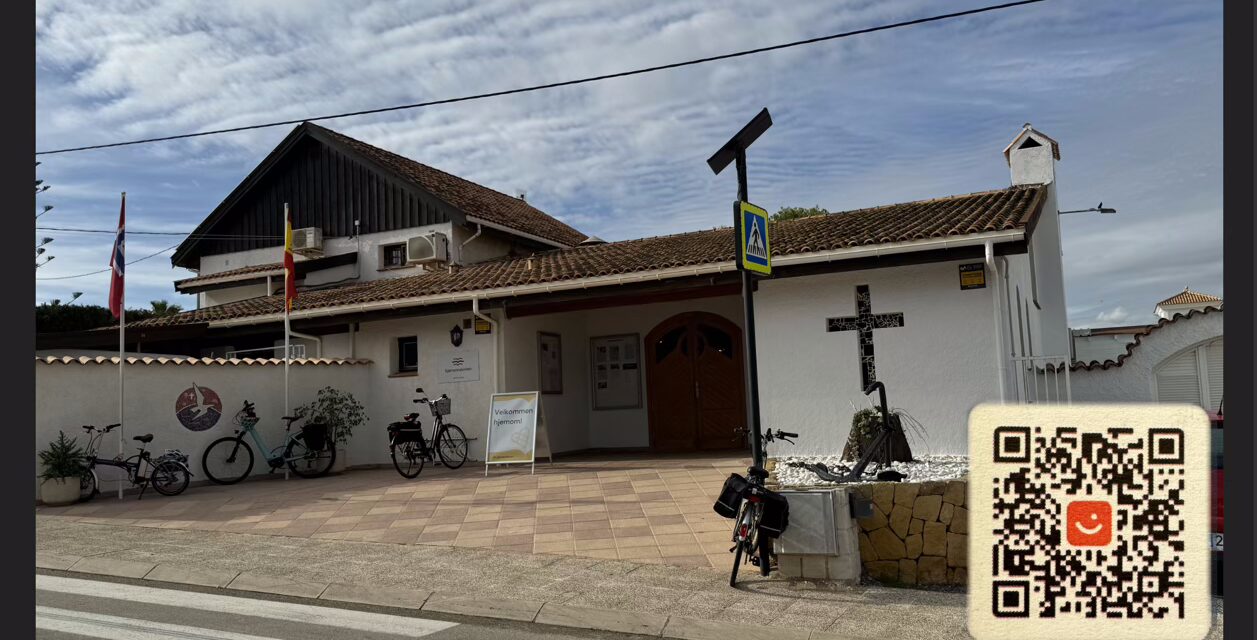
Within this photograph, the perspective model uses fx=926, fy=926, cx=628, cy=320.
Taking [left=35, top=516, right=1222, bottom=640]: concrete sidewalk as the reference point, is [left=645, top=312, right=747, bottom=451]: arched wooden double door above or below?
above

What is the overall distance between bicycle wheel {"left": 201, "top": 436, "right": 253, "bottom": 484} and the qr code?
38.2 ft

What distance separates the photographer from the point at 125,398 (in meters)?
12.0

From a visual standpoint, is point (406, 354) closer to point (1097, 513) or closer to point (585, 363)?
point (585, 363)

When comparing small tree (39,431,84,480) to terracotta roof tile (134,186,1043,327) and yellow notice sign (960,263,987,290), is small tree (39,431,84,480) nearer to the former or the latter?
terracotta roof tile (134,186,1043,327)

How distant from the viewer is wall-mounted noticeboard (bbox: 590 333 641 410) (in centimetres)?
1617

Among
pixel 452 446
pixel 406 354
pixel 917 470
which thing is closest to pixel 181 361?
pixel 406 354

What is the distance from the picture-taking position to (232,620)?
5.89 meters

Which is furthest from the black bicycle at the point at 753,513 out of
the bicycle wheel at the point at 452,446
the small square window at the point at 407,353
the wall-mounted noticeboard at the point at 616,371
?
the small square window at the point at 407,353

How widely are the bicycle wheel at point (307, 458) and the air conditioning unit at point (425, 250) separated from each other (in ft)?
18.6

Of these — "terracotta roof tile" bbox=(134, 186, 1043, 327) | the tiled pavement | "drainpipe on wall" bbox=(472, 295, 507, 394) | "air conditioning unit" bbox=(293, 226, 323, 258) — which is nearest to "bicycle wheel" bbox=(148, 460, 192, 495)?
the tiled pavement

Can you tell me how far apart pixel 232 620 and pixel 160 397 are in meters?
7.66

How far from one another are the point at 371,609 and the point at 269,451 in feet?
27.2

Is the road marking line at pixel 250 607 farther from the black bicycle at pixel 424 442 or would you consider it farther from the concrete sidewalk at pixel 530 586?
the black bicycle at pixel 424 442

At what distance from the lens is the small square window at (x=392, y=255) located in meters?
20.3
